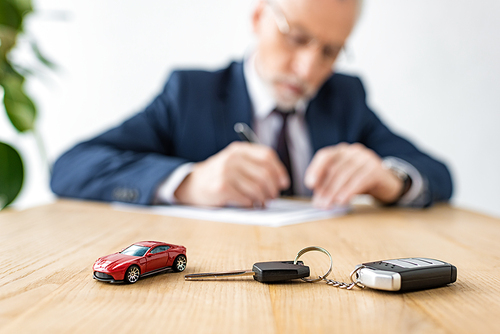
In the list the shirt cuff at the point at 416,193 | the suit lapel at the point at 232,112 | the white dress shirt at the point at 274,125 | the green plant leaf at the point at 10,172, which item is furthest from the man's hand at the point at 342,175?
the green plant leaf at the point at 10,172

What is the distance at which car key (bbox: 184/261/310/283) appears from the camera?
48cm

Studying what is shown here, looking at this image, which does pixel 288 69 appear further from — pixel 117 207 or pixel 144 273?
pixel 144 273

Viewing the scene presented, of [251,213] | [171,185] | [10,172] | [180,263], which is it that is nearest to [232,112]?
Answer: [171,185]

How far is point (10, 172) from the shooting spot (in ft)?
4.21

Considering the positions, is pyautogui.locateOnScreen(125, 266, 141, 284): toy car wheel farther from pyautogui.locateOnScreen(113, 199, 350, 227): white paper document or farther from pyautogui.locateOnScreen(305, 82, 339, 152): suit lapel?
pyautogui.locateOnScreen(305, 82, 339, 152): suit lapel

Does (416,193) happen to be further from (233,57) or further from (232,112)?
(233,57)

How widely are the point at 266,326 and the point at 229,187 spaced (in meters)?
0.85

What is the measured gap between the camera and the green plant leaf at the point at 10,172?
4.12ft

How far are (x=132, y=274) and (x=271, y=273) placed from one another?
16 centimetres

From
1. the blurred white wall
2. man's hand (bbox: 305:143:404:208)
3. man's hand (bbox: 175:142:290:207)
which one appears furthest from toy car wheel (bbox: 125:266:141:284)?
the blurred white wall

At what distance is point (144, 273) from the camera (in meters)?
0.48

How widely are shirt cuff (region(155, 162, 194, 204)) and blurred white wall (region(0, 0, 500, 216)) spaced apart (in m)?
1.70

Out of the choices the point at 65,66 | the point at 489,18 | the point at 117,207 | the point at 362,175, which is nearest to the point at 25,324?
the point at 117,207

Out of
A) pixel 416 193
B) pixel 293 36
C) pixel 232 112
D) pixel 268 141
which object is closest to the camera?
pixel 416 193
